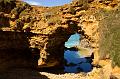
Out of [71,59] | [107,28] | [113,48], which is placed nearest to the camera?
[113,48]

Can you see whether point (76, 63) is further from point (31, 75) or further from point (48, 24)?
point (48, 24)

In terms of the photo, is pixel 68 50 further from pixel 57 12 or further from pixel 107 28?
pixel 107 28

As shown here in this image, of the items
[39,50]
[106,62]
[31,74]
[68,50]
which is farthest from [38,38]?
[68,50]

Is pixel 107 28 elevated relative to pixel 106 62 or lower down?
elevated

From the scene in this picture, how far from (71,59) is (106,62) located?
25.9 meters

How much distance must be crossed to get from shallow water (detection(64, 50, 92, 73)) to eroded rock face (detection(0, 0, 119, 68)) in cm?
299

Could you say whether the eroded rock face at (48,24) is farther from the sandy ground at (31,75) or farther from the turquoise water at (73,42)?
the turquoise water at (73,42)

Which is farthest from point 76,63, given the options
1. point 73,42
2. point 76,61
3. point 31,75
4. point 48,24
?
point 73,42

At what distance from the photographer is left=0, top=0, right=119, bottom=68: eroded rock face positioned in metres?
33.2

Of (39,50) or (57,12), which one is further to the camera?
(39,50)

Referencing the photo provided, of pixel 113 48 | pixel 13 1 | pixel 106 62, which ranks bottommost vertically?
pixel 106 62

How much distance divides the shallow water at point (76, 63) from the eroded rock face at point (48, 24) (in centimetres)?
299

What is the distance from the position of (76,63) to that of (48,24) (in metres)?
13.0

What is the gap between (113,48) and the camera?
22422mm
